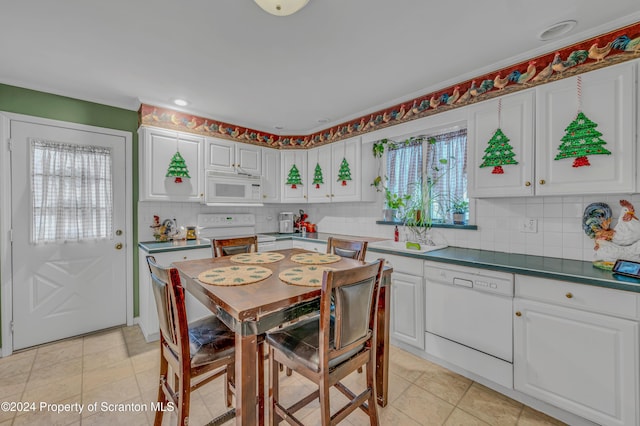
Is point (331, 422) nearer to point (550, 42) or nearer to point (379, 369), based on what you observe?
point (379, 369)

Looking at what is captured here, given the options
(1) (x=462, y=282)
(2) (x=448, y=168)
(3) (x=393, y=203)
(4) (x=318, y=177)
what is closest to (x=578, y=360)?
(1) (x=462, y=282)

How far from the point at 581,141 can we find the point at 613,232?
62 centimetres

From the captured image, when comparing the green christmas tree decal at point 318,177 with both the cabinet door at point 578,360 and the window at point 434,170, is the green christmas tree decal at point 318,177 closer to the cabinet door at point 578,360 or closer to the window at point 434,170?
the window at point 434,170

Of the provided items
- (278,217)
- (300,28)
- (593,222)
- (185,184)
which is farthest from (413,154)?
(185,184)

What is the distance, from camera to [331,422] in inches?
48.1

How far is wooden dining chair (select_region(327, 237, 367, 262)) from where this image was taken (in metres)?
2.15

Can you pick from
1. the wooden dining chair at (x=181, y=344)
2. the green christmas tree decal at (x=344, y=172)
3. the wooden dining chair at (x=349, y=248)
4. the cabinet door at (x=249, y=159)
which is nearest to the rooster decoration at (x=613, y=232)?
the wooden dining chair at (x=349, y=248)

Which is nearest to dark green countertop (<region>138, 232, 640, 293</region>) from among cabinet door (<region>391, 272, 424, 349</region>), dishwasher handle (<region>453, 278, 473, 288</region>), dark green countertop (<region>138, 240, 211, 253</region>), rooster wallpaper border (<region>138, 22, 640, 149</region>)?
dark green countertop (<region>138, 240, 211, 253</region>)

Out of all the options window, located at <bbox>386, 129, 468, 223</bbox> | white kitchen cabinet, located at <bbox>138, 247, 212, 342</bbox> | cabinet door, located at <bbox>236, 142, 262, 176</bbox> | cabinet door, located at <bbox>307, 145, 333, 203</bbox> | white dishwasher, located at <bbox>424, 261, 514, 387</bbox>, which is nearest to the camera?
white dishwasher, located at <bbox>424, 261, 514, 387</bbox>

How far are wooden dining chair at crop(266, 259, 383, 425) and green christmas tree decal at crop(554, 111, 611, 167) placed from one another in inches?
60.1

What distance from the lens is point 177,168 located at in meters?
2.92

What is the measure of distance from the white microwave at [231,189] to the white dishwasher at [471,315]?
7.63 ft

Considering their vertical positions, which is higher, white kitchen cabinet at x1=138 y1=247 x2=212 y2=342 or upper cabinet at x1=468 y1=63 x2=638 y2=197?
upper cabinet at x1=468 y1=63 x2=638 y2=197

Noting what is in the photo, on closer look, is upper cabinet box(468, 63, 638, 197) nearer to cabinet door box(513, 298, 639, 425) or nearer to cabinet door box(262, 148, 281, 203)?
cabinet door box(513, 298, 639, 425)
